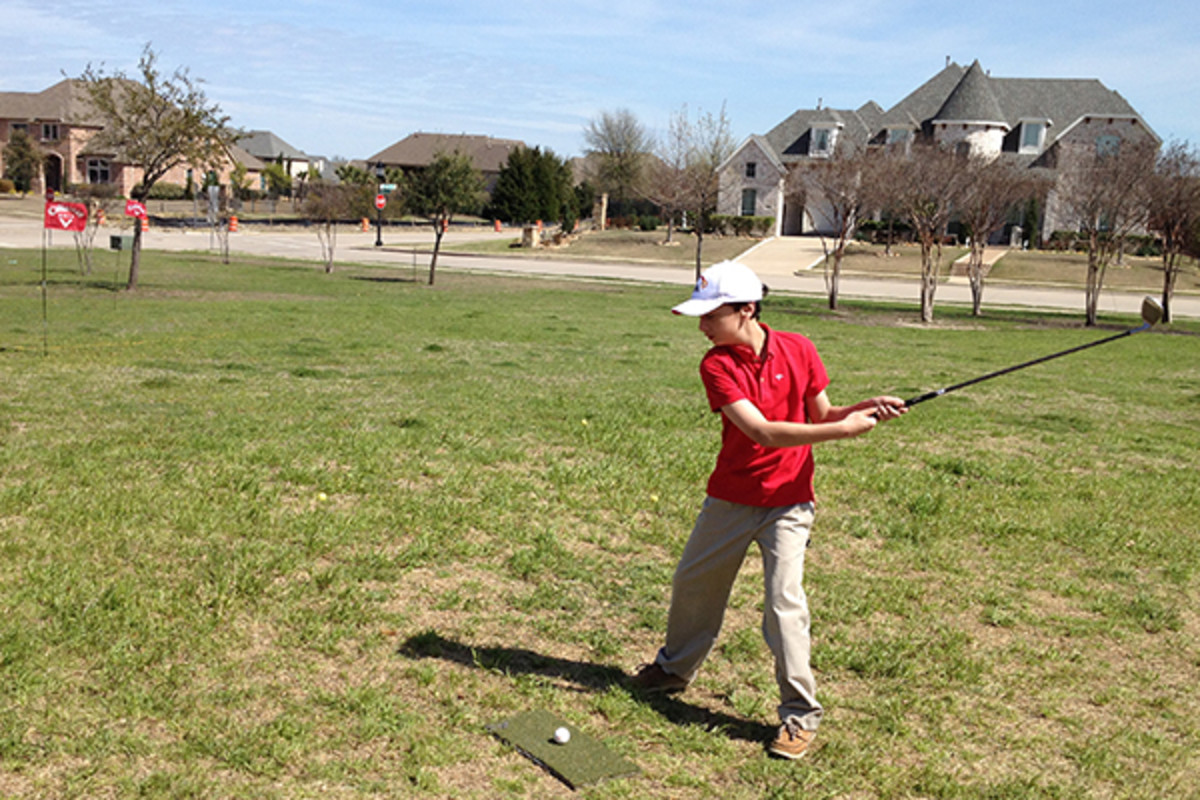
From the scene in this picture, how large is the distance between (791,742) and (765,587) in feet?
2.07

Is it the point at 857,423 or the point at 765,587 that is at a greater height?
the point at 857,423

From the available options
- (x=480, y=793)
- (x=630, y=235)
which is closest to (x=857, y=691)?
(x=480, y=793)

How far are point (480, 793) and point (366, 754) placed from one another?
19.8 inches

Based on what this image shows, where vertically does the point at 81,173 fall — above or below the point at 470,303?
above

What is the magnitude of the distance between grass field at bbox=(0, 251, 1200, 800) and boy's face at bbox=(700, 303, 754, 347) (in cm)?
165

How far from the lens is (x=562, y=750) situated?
13.3 ft

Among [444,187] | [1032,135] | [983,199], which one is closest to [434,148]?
[1032,135]

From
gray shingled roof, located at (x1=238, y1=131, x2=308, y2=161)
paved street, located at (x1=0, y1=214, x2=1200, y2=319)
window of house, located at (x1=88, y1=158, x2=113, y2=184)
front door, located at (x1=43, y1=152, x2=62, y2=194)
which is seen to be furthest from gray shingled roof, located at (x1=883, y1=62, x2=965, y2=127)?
gray shingled roof, located at (x1=238, y1=131, x2=308, y2=161)

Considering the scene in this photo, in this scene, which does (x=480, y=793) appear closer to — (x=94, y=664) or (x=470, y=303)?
(x=94, y=664)

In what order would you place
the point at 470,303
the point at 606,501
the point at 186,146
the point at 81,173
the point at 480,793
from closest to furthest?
the point at 480,793 → the point at 606,501 → the point at 186,146 → the point at 470,303 → the point at 81,173

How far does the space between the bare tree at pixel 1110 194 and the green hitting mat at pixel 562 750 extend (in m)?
28.3

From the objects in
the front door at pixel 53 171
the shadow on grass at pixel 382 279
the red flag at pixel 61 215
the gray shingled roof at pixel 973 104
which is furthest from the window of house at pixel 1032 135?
the front door at pixel 53 171

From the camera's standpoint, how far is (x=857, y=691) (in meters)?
4.79

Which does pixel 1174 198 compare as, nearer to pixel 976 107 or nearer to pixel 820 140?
pixel 976 107
